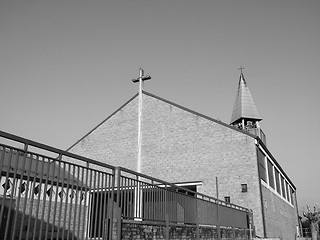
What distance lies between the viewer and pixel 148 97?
84.4 feet

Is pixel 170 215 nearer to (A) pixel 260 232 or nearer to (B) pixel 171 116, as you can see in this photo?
(A) pixel 260 232

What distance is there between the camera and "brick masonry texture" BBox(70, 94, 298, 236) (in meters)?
20.5

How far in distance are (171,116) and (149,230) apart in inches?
633

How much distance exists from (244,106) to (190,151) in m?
10.9

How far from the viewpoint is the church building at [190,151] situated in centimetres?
2020

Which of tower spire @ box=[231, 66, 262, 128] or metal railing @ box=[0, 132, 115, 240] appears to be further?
tower spire @ box=[231, 66, 262, 128]

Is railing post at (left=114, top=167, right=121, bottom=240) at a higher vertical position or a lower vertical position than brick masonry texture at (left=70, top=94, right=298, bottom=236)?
lower

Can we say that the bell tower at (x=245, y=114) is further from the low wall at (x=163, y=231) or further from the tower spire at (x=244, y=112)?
the low wall at (x=163, y=231)

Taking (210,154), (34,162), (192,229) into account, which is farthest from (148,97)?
(34,162)

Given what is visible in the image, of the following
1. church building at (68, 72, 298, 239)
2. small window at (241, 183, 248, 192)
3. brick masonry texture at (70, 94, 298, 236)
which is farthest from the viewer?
brick masonry texture at (70, 94, 298, 236)

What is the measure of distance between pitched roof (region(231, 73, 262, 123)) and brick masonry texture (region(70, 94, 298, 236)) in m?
8.83

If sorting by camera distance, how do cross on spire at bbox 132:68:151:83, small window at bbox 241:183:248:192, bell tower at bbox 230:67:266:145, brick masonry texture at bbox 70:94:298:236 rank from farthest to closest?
1. bell tower at bbox 230:67:266:145
2. brick masonry texture at bbox 70:94:298:236
3. small window at bbox 241:183:248:192
4. cross on spire at bbox 132:68:151:83

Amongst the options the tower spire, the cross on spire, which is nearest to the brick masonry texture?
the cross on spire

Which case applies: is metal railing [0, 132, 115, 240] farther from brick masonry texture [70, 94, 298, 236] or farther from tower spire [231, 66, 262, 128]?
tower spire [231, 66, 262, 128]
